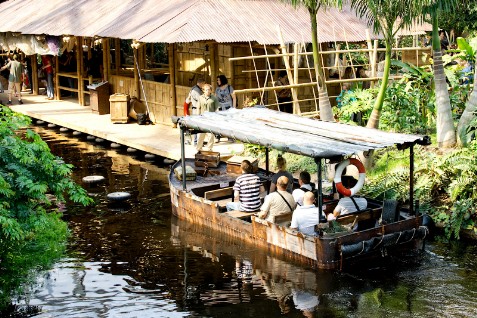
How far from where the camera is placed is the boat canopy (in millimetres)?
13952

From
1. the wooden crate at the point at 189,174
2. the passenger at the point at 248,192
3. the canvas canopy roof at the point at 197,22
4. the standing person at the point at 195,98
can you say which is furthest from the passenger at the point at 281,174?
the canvas canopy roof at the point at 197,22

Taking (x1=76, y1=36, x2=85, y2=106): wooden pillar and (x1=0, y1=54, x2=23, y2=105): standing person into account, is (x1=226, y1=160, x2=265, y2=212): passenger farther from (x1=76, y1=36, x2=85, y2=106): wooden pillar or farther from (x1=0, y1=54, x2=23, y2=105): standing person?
(x1=0, y1=54, x2=23, y2=105): standing person

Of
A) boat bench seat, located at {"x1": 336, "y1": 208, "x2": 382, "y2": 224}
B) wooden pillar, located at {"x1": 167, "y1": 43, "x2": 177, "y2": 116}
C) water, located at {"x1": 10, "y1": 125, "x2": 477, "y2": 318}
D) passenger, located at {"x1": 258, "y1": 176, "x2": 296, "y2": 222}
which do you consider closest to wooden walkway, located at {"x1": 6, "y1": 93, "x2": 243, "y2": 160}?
wooden pillar, located at {"x1": 167, "y1": 43, "x2": 177, "y2": 116}

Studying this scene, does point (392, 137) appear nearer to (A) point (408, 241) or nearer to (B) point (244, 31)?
(A) point (408, 241)

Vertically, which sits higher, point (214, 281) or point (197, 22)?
point (197, 22)

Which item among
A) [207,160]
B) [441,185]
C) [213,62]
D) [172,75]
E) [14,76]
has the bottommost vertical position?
[441,185]

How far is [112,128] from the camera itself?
26.1m

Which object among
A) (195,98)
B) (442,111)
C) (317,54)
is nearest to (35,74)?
(195,98)

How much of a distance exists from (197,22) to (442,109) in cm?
742

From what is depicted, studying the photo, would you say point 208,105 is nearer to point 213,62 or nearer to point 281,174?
point 213,62

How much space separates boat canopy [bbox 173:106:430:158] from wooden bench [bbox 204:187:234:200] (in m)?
1.44

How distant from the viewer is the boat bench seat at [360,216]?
14.4 meters

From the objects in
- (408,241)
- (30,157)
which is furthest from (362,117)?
(30,157)

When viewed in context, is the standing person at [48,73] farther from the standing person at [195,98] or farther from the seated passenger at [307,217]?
the seated passenger at [307,217]
